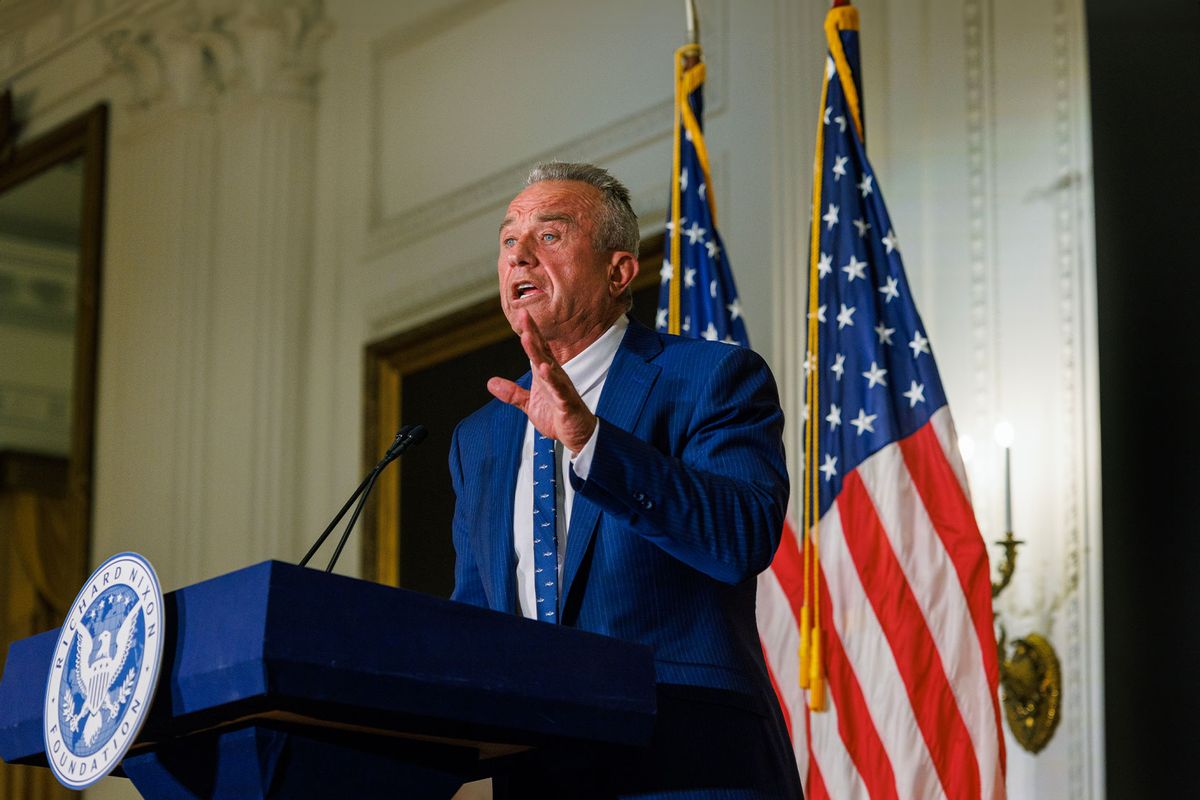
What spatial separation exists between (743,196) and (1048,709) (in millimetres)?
2042

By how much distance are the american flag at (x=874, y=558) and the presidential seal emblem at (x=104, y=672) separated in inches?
102

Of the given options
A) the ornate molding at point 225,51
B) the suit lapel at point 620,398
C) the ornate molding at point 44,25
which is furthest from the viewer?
the ornate molding at point 44,25

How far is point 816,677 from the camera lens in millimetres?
4281

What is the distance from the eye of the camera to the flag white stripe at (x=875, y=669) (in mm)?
4129

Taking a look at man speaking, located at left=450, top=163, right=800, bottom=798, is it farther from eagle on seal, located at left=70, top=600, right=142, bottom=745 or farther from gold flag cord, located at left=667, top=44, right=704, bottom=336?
gold flag cord, located at left=667, top=44, right=704, bottom=336

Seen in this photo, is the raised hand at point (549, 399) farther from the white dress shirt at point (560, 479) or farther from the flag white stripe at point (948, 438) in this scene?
the flag white stripe at point (948, 438)

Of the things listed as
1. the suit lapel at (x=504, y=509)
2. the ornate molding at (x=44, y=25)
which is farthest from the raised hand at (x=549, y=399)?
the ornate molding at (x=44, y=25)

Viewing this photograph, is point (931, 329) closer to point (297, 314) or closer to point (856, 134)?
point (856, 134)

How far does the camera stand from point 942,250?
516 cm

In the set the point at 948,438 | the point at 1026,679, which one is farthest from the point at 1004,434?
the point at 1026,679

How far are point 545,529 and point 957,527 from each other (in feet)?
7.35

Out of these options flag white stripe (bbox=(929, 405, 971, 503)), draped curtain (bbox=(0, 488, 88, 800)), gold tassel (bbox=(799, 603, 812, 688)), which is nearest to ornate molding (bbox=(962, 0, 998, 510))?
flag white stripe (bbox=(929, 405, 971, 503))

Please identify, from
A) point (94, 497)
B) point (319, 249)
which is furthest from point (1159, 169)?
point (94, 497)

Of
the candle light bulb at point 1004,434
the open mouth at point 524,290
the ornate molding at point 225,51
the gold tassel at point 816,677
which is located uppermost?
the ornate molding at point 225,51
